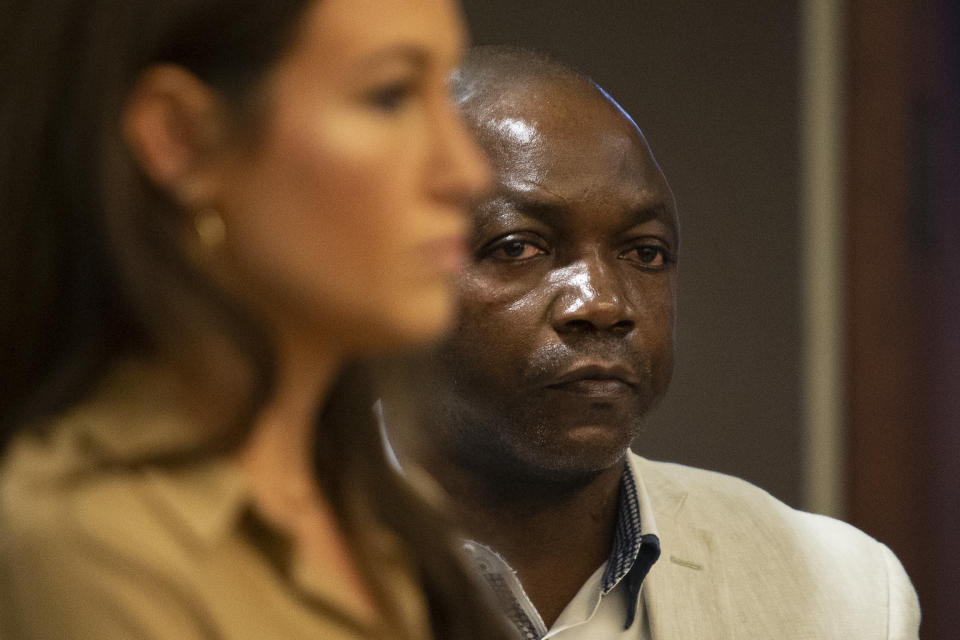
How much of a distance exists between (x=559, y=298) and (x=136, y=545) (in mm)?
385

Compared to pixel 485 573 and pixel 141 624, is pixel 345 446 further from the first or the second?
pixel 485 573

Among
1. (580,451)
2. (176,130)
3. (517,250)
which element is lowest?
(580,451)

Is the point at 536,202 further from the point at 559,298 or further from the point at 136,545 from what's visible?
the point at 136,545

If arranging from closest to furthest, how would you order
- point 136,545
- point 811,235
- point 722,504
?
point 136,545, point 722,504, point 811,235

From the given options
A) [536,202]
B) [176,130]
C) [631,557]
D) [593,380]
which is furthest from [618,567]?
[176,130]

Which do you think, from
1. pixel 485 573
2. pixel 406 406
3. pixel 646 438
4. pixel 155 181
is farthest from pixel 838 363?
pixel 155 181

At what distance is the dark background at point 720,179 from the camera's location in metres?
0.85

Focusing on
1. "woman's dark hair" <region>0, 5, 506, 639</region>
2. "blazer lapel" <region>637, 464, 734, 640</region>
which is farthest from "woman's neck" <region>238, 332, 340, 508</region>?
"blazer lapel" <region>637, 464, 734, 640</region>

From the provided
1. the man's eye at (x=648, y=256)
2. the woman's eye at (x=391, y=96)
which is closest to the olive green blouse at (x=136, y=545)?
the woman's eye at (x=391, y=96)

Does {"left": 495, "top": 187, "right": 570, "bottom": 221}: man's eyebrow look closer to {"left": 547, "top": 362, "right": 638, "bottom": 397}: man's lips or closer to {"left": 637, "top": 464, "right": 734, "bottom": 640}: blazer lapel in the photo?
{"left": 547, "top": 362, "right": 638, "bottom": 397}: man's lips

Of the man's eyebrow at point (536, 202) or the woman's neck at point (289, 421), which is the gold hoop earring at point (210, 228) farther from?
the man's eyebrow at point (536, 202)

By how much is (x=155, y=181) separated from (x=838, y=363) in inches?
28.2

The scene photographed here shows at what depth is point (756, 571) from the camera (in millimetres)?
810

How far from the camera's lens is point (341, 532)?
1.63 ft
